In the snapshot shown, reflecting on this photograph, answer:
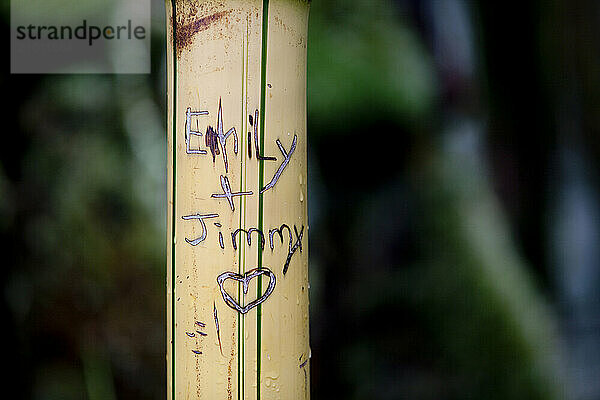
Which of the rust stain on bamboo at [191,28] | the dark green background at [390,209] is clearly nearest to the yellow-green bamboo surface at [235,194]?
the rust stain on bamboo at [191,28]

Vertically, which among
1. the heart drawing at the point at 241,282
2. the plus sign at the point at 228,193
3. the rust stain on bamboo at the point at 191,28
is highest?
the rust stain on bamboo at the point at 191,28

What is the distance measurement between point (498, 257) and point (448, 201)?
10 centimetres

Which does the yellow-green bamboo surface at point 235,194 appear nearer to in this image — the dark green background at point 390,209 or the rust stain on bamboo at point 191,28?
the rust stain on bamboo at point 191,28

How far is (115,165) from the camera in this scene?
839mm

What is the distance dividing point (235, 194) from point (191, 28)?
0.39ft

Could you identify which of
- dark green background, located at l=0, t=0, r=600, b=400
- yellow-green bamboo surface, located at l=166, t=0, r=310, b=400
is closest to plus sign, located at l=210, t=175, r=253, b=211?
yellow-green bamboo surface, located at l=166, t=0, r=310, b=400

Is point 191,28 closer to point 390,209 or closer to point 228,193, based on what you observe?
point 228,193

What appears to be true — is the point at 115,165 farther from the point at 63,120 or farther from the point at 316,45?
the point at 316,45

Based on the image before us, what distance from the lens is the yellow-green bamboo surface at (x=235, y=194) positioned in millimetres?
426

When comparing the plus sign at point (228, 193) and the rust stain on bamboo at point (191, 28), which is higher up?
the rust stain on bamboo at point (191, 28)

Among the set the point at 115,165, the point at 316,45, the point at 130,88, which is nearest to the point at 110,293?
the point at 115,165

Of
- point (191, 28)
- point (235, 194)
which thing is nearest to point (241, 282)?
point (235, 194)

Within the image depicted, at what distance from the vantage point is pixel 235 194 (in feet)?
1.40

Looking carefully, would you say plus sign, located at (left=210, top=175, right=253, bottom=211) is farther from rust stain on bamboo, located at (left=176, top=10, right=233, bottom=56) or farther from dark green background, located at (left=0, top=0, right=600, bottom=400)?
dark green background, located at (left=0, top=0, right=600, bottom=400)
